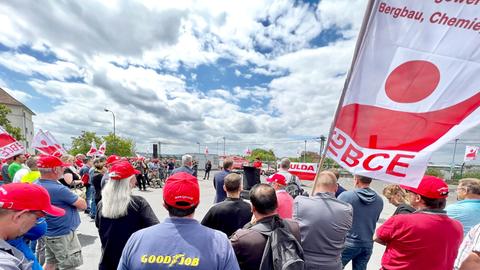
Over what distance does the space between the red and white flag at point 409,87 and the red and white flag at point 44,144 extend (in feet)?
34.5

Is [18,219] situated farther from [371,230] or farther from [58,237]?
[371,230]

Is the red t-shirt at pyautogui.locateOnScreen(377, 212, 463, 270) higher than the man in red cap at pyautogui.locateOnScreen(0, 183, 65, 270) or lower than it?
lower

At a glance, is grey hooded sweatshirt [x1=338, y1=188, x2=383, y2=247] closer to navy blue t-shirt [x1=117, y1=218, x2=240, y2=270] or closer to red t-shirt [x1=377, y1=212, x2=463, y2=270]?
red t-shirt [x1=377, y1=212, x2=463, y2=270]

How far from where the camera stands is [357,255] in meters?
3.58

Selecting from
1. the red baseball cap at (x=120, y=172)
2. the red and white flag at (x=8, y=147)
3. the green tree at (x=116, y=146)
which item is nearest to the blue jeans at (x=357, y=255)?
the red baseball cap at (x=120, y=172)

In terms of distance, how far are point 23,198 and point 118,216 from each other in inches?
41.9

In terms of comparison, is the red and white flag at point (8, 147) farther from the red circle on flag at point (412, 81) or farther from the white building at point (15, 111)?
the white building at point (15, 111)

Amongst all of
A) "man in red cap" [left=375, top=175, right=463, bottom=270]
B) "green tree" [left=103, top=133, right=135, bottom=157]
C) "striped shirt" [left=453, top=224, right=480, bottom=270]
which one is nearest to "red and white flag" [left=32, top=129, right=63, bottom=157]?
"man in red cap" [left=375, top=175, right=463, bottom=270]

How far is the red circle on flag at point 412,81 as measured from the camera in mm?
1907

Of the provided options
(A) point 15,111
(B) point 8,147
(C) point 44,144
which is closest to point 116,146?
(A) point 15,111

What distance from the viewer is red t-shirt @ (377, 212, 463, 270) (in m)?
2.16

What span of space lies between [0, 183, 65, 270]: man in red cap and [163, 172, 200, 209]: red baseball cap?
79 centimetres

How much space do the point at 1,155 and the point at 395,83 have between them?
835cm

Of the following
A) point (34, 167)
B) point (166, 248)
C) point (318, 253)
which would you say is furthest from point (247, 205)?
point (34, 167)
